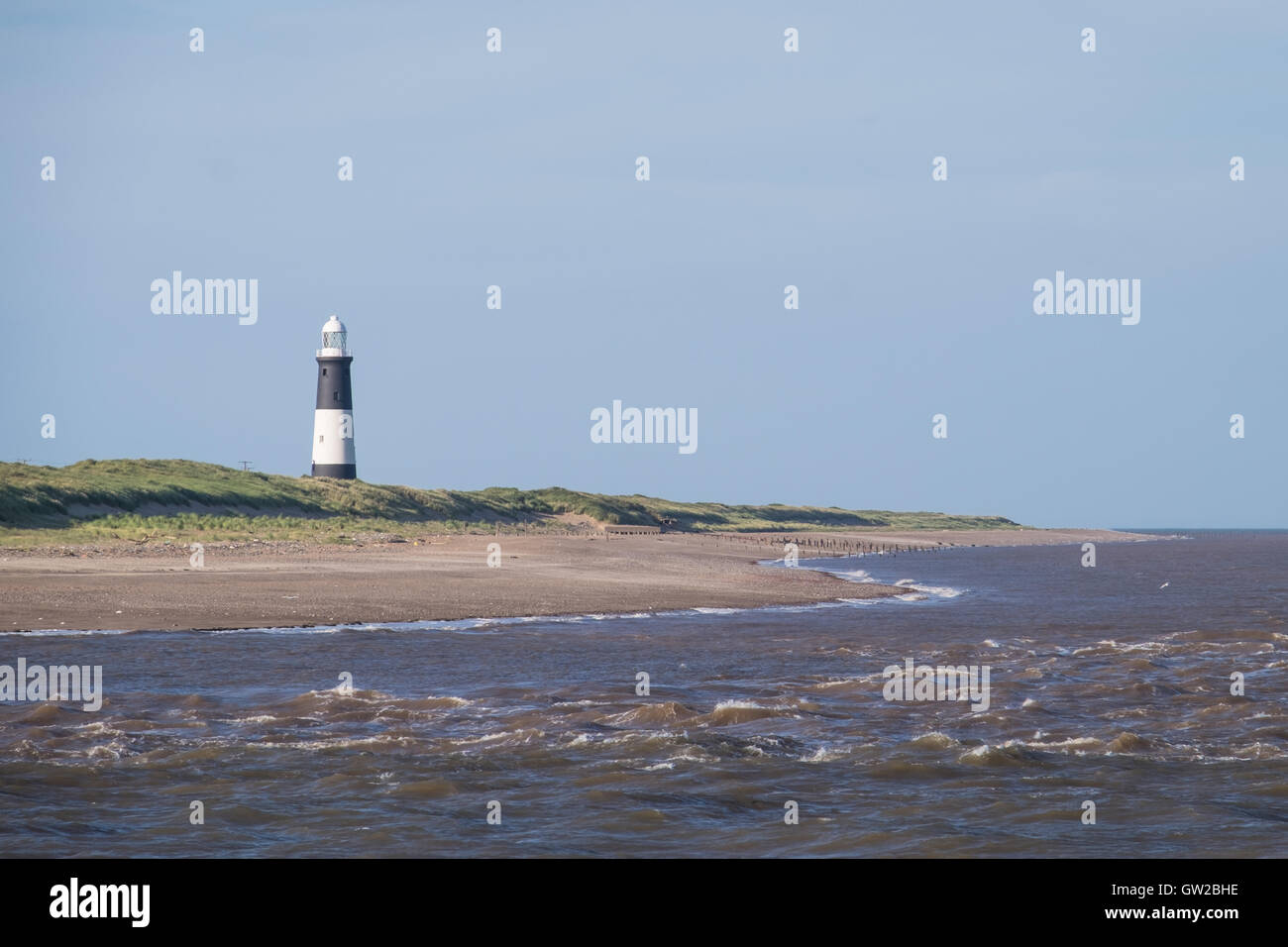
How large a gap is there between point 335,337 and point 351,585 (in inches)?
2099

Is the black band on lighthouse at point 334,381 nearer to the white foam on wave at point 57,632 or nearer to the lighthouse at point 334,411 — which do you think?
the lighthouse at point 334,411

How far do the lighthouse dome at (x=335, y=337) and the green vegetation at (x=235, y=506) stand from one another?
9.47 m

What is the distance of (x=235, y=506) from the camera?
7269 centimetres

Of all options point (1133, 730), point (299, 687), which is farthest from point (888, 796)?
point (299, 687)

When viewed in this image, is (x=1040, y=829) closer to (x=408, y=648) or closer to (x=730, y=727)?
(x=730, y=727)

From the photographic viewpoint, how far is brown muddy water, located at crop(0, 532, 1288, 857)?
13.1 metres

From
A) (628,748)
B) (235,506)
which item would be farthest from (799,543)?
(628,748)

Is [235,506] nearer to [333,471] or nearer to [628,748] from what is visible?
[333,471]

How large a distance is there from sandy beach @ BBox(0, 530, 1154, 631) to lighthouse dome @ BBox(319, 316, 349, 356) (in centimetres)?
3184

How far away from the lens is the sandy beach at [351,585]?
1206 inches
